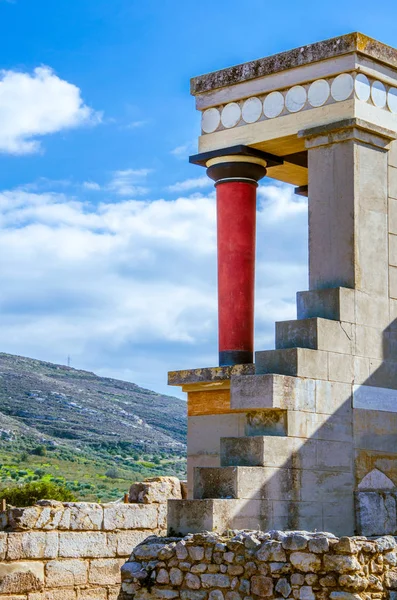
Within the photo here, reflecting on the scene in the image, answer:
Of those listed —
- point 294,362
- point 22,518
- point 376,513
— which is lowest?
point 22,518

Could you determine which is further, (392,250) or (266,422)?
(392,250)

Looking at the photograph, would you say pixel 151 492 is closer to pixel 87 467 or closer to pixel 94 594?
pixel 94 594

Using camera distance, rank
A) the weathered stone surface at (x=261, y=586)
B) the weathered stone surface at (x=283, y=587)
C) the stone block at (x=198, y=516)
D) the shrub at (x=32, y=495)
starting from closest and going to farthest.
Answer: the weathered stone surface at (x=283, y=587) < the weathered stone surface at (x=261, y=586) < the stone block at (x=198, y=516) < the shrub at (x=32, y=495)

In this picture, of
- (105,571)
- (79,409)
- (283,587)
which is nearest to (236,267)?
(105,571)

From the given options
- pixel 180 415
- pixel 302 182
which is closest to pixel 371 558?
pixel 302 182

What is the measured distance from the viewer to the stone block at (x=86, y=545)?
13.0 metres

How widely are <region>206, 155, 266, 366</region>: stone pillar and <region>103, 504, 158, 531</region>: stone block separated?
217 cm

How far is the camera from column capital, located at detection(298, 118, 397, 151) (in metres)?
14.0

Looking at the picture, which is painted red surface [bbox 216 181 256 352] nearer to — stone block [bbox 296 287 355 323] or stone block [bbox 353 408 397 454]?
stone block [bbox 296 287 355 323]

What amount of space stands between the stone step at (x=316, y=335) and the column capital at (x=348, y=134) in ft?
7.36

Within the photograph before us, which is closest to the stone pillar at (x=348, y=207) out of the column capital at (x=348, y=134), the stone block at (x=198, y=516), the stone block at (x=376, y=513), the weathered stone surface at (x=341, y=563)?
the column capital at (x=348, y=134)

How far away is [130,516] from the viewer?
45.2 ft

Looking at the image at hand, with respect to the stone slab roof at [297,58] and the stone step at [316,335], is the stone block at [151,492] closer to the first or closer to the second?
the stone step at [316,335]

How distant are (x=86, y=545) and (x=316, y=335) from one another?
3.46 metres
